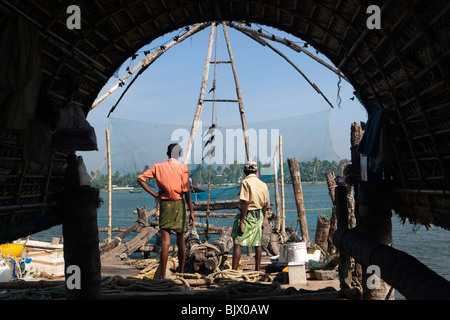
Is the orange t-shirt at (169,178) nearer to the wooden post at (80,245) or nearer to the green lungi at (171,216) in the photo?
the green lungi at (171,216)

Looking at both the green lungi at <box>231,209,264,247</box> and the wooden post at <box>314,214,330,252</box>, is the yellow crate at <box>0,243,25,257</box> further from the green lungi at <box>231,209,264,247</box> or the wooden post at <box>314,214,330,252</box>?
the wooden post at <box>314,214,330,252</box>

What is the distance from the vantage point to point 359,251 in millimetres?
4891

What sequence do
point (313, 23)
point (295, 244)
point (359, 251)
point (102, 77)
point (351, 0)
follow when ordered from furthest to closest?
point (295, 244) → point (102, 77) → point (313, 23) → point (359, 251) → point (351, 0)

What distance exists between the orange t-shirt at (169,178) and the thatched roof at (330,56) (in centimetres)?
193

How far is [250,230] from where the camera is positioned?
8.12 m

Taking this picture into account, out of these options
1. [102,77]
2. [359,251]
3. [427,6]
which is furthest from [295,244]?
[427,6]

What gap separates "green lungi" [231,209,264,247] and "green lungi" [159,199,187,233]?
1150mm

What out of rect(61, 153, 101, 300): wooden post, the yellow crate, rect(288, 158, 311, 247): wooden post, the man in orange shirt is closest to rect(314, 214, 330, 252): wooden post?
rect(288, 158, 311, 247): wooden post

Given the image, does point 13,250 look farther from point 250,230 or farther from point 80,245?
point 80,245

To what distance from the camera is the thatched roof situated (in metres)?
4.07

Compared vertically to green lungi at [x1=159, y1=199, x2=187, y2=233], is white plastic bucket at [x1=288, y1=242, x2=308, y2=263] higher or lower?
lower

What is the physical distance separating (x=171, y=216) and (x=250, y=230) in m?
1.69

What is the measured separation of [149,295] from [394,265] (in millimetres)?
2971
